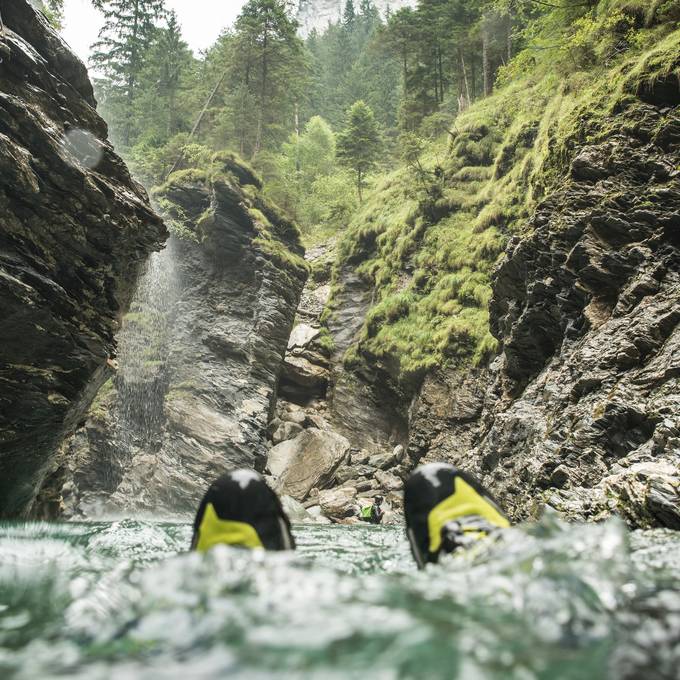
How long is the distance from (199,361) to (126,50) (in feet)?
72.0

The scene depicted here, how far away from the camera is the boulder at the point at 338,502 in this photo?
596 inches

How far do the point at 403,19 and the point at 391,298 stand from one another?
62.0 feet

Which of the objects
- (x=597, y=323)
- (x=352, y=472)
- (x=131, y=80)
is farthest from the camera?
(x=131, y=80)

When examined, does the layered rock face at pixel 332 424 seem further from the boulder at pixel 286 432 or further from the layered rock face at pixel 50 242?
the layered rock face at pixel 50 242

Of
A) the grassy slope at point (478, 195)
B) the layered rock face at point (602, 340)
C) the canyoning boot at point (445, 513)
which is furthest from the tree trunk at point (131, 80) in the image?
the canyoning boot at point (445, 513)

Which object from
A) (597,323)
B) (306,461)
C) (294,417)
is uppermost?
(597,323)

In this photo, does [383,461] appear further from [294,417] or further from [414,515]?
[414,515]

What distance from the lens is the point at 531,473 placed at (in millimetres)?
7988

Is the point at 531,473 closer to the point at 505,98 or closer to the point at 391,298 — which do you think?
the point at 391,298

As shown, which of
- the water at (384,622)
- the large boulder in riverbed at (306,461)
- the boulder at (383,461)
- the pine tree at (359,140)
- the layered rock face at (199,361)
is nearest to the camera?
the water at (384,622)

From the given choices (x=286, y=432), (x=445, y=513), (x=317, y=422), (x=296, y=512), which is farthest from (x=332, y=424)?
(x=445, y=513)

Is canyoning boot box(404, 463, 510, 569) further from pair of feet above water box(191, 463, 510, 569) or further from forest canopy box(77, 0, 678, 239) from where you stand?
forest canopy box(77, 0, 678, 239)

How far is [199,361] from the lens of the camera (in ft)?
64.6

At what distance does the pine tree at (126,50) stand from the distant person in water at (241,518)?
1232 inches
